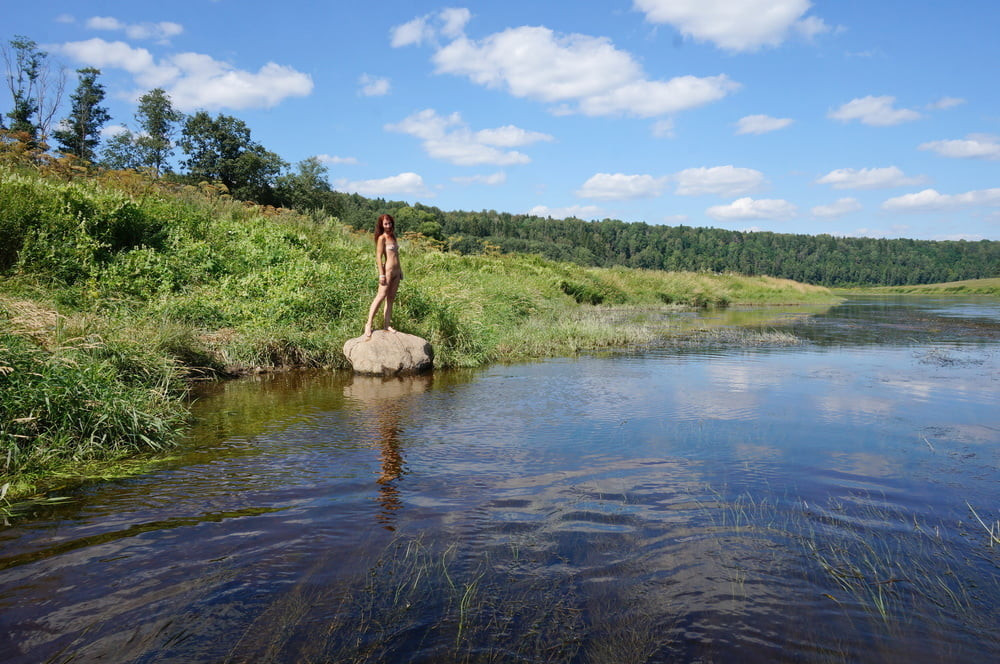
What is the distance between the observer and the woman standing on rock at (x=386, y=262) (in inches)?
421

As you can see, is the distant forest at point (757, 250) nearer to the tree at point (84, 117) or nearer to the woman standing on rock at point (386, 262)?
the tree at point (84, 117)

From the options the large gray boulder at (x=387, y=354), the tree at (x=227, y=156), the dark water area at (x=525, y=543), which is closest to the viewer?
the dark water area at (x=525, y=543)

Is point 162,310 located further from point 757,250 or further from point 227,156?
point 757,250

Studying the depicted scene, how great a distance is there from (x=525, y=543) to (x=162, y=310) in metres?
9.07

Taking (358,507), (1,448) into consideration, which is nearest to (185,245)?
(1,448)

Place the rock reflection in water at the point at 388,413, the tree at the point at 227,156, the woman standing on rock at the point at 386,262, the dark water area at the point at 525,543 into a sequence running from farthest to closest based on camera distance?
the tree at the point at 227,156 < the woman standing on rock at the point at 386,262 < the rock reflection in water at the point at 388,413 < the dark water area at the point at 525,543

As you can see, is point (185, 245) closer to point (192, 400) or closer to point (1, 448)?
point (192, 400)

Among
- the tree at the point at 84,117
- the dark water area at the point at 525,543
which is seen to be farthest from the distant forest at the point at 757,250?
the dark water area at the point at 525,543

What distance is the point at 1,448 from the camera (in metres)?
4.98

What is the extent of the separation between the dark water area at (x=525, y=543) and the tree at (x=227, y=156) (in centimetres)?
4199

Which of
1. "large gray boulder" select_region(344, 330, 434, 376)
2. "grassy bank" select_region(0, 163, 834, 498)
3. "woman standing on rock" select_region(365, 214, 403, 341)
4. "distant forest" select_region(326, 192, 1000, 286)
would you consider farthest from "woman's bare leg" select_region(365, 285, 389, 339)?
"distant forest" select_region(326, 192, 1000, 286)

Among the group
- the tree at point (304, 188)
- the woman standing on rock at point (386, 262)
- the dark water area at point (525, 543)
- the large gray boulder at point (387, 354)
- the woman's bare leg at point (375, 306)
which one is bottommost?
the dark water area at point (525, 543)

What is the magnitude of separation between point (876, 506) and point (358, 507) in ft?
13.8

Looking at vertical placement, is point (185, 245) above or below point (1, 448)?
above
